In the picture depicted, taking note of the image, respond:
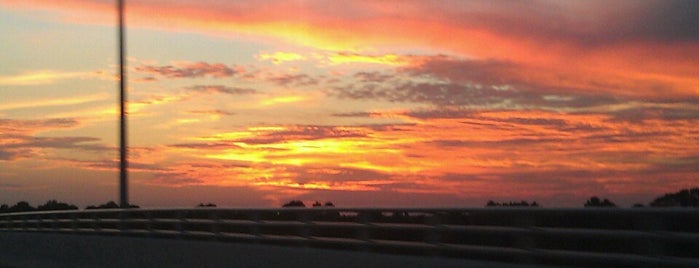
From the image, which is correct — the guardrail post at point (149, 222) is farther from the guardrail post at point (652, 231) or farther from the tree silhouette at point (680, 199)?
the guardrail post at point (652, 231)

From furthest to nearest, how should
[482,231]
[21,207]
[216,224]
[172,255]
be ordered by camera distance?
[21,207] → [216,224] → [172,255] → [482,231]

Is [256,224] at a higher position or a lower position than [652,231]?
higher

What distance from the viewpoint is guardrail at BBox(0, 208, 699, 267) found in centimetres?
1389

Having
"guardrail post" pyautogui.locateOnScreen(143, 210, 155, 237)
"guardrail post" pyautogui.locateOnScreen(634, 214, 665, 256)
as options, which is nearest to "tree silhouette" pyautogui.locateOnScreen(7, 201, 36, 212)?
"guardrail post" pyautogui.locateOnScreen(143, 210, 155, 237)

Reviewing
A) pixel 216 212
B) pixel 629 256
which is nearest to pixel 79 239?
pixel 216 212

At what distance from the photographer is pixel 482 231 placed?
56.2 feet

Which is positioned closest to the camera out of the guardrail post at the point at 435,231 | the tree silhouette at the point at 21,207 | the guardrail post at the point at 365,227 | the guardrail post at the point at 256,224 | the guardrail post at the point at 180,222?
the guardrail post at the point at 435,231

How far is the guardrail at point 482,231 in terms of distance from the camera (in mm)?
13891

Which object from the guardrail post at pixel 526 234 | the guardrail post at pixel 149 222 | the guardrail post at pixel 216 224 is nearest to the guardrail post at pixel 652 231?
the guardrail post at pixel 526 234

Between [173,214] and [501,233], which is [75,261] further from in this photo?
[501,233]

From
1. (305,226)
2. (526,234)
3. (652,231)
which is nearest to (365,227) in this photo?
(305,226)

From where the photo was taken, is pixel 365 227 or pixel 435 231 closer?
pixel 435 231

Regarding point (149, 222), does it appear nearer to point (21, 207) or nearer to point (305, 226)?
point (305, 226)

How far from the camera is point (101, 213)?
1390 inches
